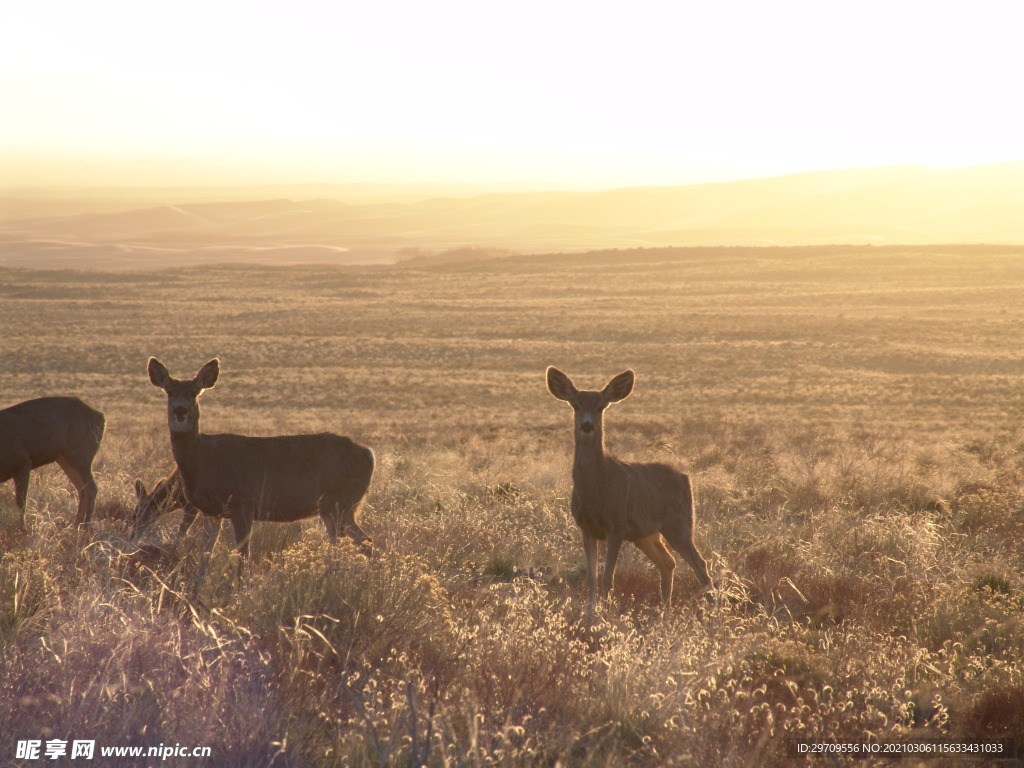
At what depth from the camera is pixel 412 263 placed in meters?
114

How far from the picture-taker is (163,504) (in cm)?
927

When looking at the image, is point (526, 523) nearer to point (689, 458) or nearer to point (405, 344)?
point (689, 458)

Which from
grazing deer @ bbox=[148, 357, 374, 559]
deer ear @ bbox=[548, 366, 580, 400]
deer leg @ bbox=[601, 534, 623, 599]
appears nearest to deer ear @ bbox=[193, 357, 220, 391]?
grazing deer @ bbox=[148, 357, 374, 559]

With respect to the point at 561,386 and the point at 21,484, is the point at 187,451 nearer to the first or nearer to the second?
the point at 21,484

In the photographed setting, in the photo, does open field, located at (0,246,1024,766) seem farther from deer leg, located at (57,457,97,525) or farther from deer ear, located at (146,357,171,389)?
deer ear, located at (146,357,171,389)

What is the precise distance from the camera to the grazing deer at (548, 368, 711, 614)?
8273 mm

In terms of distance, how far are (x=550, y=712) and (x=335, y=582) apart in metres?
1.59

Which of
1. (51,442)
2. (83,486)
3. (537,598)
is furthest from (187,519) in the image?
(537,598)

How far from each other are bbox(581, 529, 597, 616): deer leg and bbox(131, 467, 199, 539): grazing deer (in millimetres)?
3379

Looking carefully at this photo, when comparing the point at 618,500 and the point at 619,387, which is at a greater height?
the point at 619,387

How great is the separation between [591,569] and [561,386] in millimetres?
1623

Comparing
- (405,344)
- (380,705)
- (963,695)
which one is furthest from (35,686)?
(405,344)

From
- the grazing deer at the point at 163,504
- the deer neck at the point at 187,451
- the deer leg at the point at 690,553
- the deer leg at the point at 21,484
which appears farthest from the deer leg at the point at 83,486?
the deer leg at the point at 690,553

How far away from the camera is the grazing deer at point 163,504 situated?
8.97m
